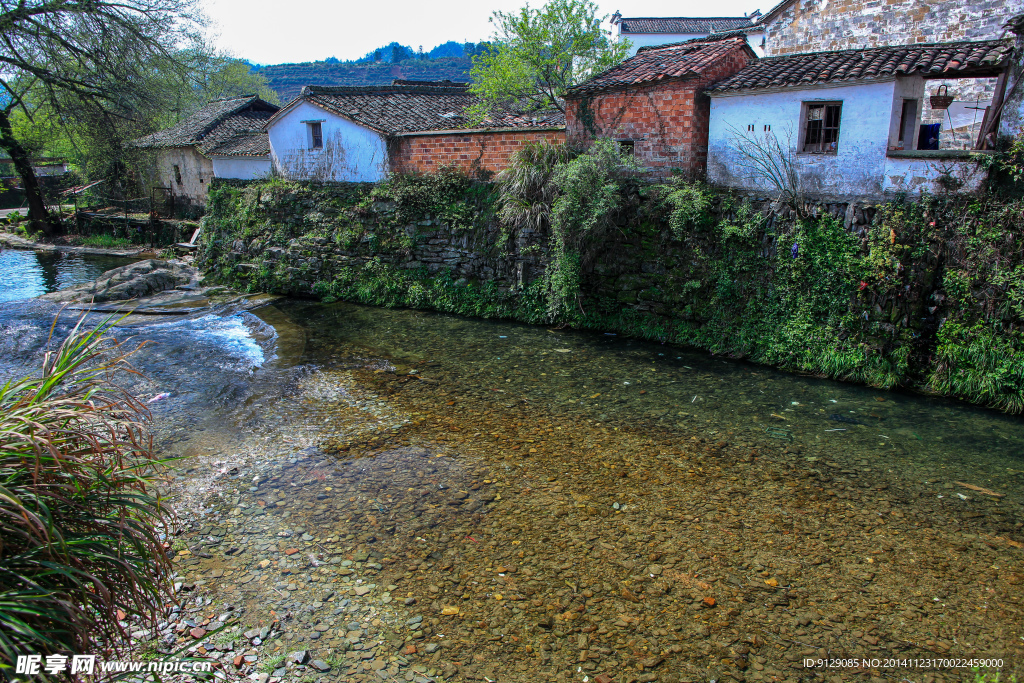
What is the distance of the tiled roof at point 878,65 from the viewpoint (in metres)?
9.37

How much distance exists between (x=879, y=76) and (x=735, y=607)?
8842 mm

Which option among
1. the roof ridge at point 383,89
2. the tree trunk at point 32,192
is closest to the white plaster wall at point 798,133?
the roof ridge at point 383,89

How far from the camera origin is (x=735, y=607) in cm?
482

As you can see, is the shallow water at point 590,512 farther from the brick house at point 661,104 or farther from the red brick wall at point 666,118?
the brick house at point 661,104

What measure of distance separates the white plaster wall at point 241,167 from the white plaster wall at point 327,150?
5187mm

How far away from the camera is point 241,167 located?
24.0 m

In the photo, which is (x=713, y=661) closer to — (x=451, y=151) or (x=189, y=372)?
(x=189, y=372)

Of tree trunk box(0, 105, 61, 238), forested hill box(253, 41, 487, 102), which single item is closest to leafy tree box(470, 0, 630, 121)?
tree trunk box(0, 105, 61, 238)

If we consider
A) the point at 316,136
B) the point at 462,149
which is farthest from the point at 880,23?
the point at 316,136

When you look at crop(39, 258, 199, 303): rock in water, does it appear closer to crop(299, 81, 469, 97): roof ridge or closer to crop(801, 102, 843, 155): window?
crop(299, 81, 469, 97): roof ridge

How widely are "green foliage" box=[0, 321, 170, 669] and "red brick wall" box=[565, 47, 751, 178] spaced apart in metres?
10.9

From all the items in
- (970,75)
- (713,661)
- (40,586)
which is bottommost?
(713,661)

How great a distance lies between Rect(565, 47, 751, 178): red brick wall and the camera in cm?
1162

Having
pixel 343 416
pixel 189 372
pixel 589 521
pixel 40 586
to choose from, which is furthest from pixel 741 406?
pixel 189 372
